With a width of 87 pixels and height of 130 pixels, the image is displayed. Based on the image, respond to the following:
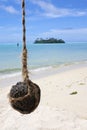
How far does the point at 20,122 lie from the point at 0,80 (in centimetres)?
1017

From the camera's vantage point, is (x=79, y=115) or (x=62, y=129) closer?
(x=62, y=129)

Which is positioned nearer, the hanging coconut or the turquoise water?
the hanging coconut

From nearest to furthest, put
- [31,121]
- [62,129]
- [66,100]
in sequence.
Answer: [62,129], [31,121], [66,100]

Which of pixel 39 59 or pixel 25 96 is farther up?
pixel 25 96

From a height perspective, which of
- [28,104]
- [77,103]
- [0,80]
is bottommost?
[0,80]

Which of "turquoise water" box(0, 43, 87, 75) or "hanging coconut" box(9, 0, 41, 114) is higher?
"hanging coconut" box(9, 0, 41, 114)

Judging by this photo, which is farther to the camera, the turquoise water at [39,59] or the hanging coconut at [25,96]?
the turquoise water at [39,59]

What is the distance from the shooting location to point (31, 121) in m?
7.19

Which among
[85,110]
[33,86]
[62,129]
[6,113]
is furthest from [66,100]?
[33,86]

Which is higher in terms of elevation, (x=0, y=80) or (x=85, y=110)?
(x=85, y=110)

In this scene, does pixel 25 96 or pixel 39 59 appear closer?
pixel 25 96

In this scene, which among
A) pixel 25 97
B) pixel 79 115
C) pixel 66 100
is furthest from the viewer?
pixel 66 100

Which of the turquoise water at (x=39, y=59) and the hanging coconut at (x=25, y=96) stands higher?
the hanging coconut at (x=25, y=96)

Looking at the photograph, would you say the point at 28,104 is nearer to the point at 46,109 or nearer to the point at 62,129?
the point at 62,129
